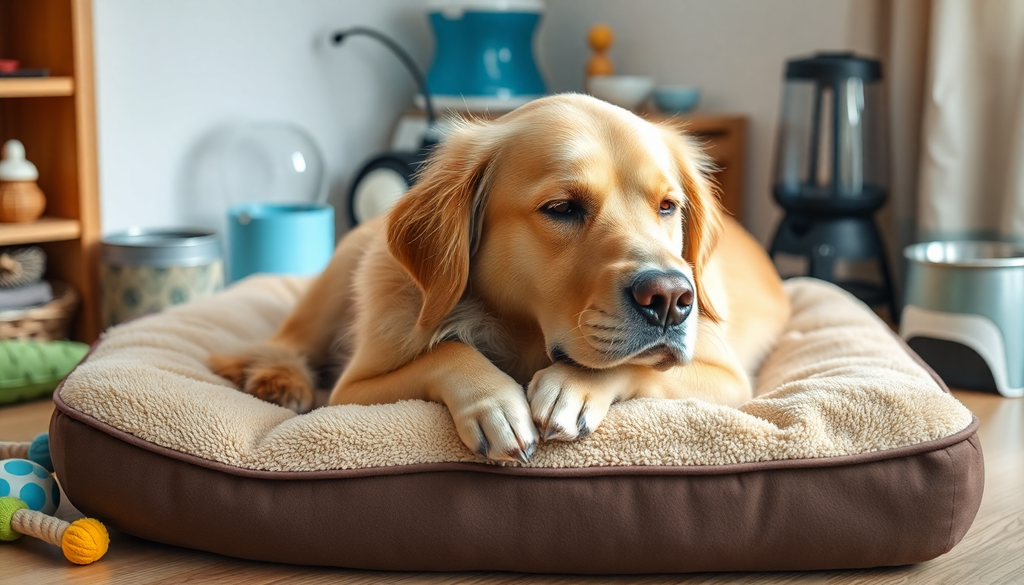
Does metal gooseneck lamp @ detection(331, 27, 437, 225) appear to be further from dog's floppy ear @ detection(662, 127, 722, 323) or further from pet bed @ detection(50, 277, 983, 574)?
pet bed @ detection(50, 277, 983, 574)

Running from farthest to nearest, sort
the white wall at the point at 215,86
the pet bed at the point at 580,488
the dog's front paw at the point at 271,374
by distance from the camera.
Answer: the white wall at the point at 215,86 < the dog's front paw at the point at 271,374 < the pet bed at the point at 580,488

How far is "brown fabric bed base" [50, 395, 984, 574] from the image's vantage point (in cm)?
149

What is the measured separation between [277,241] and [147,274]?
0.50m

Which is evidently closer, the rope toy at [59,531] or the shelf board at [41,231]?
the rope toy at [59,531]

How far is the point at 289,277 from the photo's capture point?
305 cm

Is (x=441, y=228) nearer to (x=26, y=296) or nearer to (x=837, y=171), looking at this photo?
(x=26, y=296)

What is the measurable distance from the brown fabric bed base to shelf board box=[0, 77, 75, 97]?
198 centimetres

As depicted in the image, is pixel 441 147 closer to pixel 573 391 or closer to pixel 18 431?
pixel 573 391

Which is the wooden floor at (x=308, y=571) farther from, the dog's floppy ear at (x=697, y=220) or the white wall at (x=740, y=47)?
the white wall at (x=740, y=47)

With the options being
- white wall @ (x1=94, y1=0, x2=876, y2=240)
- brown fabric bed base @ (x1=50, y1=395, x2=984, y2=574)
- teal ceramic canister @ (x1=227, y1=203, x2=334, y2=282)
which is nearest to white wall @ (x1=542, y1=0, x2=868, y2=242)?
white wall @ (x1=94, y1=0, x2=876, y2=240)

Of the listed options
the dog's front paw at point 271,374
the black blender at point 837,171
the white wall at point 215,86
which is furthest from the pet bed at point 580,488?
the white wall at point 215,86

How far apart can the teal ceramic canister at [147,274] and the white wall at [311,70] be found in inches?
21.7

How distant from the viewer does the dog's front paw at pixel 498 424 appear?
4.68 ft

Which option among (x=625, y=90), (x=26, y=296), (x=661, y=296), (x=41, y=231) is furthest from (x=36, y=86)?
(x=661, y=296)
